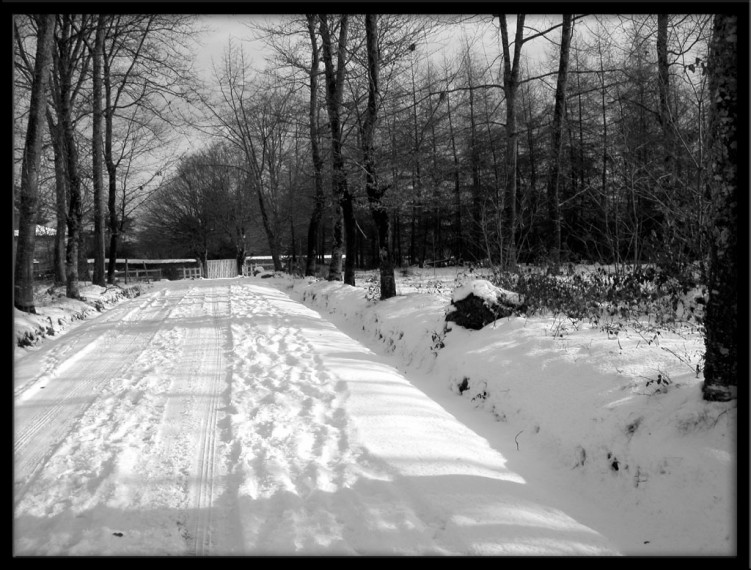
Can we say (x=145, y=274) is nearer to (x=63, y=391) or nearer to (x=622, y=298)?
(x=63, y=391)

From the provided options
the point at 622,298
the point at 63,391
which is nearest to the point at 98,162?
the point at 63,391

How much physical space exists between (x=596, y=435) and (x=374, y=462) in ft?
5.73

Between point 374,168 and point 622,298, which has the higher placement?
point 374,168

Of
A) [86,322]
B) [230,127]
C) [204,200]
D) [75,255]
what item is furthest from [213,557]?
[204,200]

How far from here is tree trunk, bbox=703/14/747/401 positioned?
3344mm

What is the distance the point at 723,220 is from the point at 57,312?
1220 centimetres

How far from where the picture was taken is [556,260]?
1313cm

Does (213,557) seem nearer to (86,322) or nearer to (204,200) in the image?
(86,322)

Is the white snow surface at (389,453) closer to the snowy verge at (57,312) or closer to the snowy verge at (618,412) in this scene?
the snowy verge at (618,412)

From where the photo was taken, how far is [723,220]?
11.3 ft

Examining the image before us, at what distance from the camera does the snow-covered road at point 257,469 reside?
2.88 m

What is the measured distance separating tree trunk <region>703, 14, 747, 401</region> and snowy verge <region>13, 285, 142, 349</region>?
5.84 metres

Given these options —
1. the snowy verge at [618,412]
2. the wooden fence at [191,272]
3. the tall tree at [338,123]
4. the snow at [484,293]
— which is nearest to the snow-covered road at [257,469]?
the snowy verge at [618,412]
